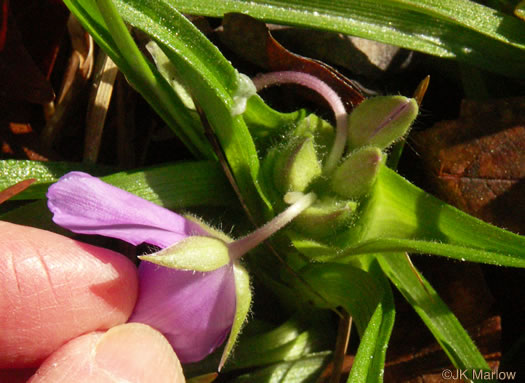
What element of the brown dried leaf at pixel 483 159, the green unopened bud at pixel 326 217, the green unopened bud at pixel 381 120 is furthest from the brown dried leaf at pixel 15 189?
the brown dried leaf at pixel 483 159

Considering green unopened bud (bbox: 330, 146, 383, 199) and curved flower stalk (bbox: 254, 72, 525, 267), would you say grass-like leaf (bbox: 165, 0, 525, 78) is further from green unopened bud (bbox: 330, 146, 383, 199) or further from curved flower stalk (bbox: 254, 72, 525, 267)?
green unopened bud (bbox: 330, 146, 383, 199)

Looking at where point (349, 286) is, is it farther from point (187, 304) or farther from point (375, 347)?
point (187, 304)

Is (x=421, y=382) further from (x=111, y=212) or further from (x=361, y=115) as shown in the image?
(x=111, y=212)

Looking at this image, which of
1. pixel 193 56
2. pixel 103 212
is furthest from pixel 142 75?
pixel 103 212

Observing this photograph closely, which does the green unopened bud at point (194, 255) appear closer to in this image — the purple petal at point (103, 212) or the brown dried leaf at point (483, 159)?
the purple petal at point (103, 212)

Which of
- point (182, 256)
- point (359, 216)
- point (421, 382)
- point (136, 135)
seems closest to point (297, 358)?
point (421, 382)

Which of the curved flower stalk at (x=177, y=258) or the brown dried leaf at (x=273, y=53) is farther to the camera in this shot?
the brown dried leaf at (x=273, y=53)
